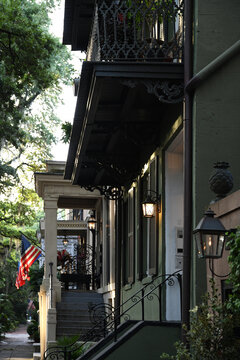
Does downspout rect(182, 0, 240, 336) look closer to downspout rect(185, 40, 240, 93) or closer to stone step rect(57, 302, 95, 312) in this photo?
downspout rect(185, 40, 240, 93)

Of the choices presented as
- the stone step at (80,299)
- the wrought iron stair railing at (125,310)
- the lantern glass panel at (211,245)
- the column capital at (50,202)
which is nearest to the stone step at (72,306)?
the stone step at (80,299)

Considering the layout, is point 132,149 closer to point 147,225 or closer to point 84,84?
point 147,225

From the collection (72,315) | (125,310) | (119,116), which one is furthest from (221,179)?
(72,315)

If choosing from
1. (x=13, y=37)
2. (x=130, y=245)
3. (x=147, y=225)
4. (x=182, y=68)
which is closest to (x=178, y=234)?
(x=147, y=225)

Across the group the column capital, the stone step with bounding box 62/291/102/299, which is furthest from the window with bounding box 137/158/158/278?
the stone step with bounding box 62/291/102/299

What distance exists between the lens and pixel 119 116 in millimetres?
12672

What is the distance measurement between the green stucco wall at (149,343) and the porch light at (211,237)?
3.19 meters

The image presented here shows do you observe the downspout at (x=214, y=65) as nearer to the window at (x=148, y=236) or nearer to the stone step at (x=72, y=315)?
the window at (x=148, y=236)

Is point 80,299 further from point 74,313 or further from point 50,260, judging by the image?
point 50,260

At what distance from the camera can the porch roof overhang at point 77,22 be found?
57.1 ft

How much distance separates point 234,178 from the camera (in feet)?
30.7

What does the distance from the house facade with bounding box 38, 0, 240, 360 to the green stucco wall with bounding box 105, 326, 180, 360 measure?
0.05 ft

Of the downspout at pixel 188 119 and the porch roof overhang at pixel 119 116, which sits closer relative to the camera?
the downspout at pixel 188 119

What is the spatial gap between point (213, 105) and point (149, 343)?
341 centimetres
